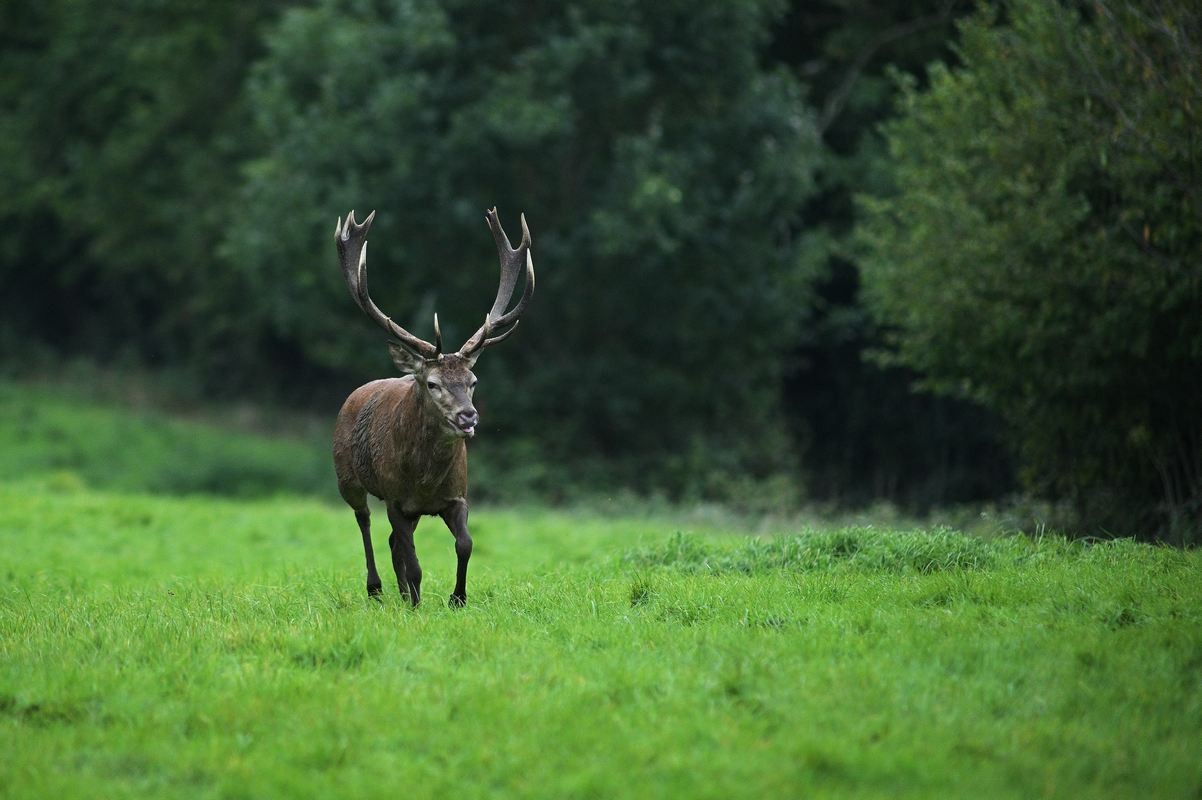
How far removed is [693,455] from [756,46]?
9152 millimetres

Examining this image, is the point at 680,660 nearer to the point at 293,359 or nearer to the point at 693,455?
the point at 693,455

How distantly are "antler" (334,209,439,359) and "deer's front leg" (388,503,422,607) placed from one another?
124 cm

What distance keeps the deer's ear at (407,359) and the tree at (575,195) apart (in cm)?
1640

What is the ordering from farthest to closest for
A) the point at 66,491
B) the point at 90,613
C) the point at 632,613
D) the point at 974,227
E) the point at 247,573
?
the point at 66,491 → the point at 974,227 → the point at 247,573 → the point at 90,613 → the point at 632,613

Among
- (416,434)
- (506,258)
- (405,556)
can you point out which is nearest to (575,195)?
(506,258)

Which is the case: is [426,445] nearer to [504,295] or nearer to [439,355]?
[439,355]

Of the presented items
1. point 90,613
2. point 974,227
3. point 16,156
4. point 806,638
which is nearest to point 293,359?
point 16,156

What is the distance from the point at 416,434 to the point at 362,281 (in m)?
1.33

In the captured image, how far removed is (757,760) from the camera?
7133 millimetres

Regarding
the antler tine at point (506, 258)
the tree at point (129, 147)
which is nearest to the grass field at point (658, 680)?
the antler tine at point (506, 258)

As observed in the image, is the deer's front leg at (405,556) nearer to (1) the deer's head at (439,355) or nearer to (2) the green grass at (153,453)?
(1) the deer's head at (439,355)

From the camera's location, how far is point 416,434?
10.5 m

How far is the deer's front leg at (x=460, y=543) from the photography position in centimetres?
1009

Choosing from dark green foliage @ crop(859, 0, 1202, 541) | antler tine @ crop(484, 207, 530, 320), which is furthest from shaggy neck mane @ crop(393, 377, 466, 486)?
dark green foliage @ crop(859, 0, 1202, 541)
